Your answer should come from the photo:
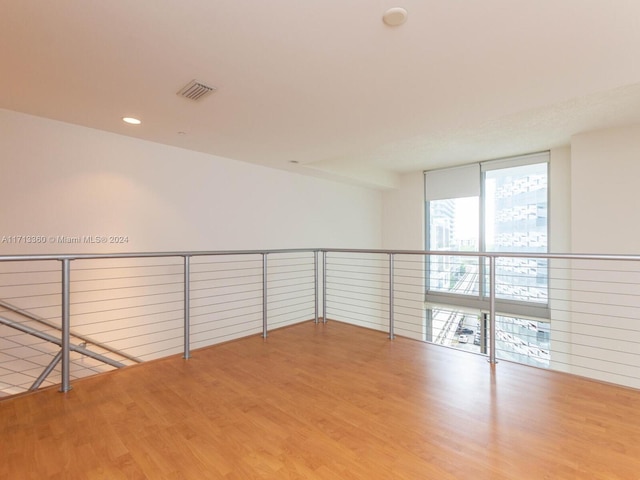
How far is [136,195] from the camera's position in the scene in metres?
3.09

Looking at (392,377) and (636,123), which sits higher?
(636,123)

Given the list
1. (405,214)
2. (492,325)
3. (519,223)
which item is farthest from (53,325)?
(519,223)

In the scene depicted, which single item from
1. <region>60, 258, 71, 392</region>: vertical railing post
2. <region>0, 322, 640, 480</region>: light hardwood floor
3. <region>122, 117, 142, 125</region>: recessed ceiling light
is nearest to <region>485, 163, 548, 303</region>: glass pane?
<region>0, 322, 640, 480</region>: light hardwood floor

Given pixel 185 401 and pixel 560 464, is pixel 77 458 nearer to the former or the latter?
pixel 185 401

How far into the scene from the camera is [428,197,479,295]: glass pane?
529 cm

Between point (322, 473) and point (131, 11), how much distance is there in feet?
7.03

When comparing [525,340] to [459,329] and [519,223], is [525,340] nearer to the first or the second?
[459,329]

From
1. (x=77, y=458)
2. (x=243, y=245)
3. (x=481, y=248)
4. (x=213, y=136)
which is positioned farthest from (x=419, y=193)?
(x=77, y=458)

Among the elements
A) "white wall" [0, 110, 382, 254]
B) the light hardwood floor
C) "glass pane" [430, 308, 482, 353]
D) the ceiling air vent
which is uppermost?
the ceiling air vent

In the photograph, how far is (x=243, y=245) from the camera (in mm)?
3943

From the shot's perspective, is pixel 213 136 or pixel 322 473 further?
pixel 213 136

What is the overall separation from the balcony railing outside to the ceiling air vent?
114 cm

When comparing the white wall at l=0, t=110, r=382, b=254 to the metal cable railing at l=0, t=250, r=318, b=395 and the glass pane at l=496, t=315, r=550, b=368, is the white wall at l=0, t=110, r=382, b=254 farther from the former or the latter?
the glass pane at l=496, t=315, r=550, b=368

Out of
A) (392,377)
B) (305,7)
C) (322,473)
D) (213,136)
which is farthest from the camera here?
(213,136)
